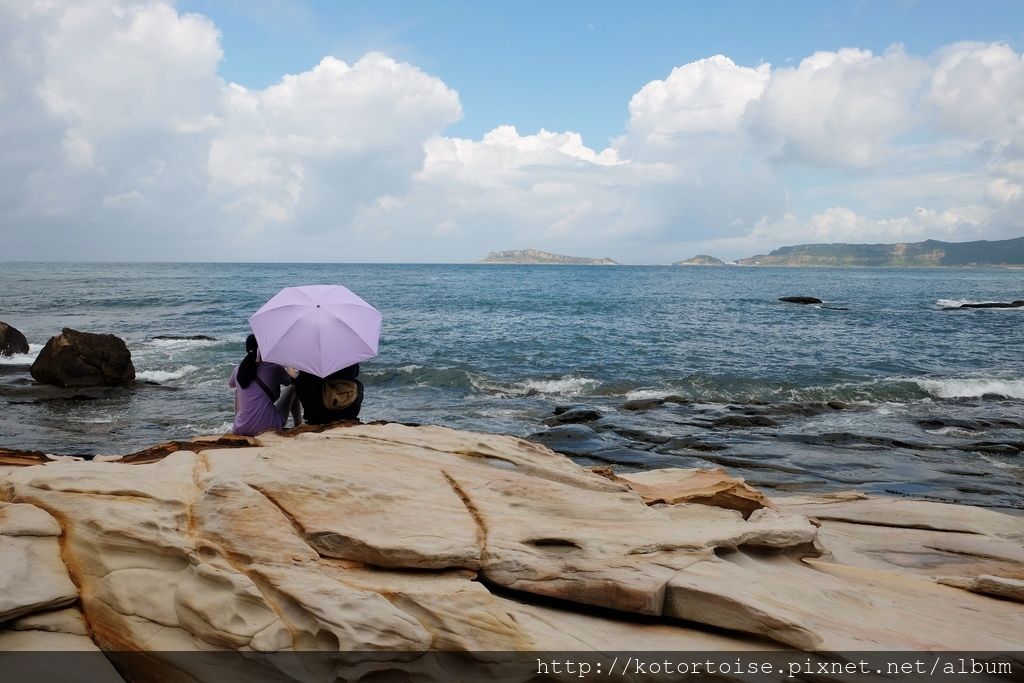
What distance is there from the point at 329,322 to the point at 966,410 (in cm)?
1909

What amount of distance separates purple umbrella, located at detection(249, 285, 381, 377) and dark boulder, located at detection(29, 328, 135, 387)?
17114 mm

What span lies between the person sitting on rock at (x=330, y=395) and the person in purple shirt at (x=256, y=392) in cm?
26

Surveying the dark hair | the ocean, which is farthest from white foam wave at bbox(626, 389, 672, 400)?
the dark hair

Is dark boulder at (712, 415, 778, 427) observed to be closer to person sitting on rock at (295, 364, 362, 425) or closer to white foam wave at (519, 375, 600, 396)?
white foam wave at (519, 375, 600, 396)

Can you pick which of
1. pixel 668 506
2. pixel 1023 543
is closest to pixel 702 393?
pixel 1023 543

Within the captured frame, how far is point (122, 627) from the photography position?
434 cm

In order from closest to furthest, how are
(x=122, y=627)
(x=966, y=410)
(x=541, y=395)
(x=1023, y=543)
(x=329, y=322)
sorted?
(x=122, y=627), (x=329, y=322), (x=1023, y=543), (x=966, y=410), (x=541, y=395)

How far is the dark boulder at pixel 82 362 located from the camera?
69.4 ft

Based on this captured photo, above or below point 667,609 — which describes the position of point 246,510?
above

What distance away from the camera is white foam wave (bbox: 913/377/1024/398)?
21.3 meters

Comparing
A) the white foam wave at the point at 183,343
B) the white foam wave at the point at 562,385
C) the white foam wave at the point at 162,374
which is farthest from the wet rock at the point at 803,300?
the white foam wave at the point at 162,374

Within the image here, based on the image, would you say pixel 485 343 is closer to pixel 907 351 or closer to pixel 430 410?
pixel 430 410

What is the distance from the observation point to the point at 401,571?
16.3ft

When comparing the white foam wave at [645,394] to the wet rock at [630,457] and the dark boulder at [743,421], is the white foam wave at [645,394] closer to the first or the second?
the dark boulder at [743,421]
